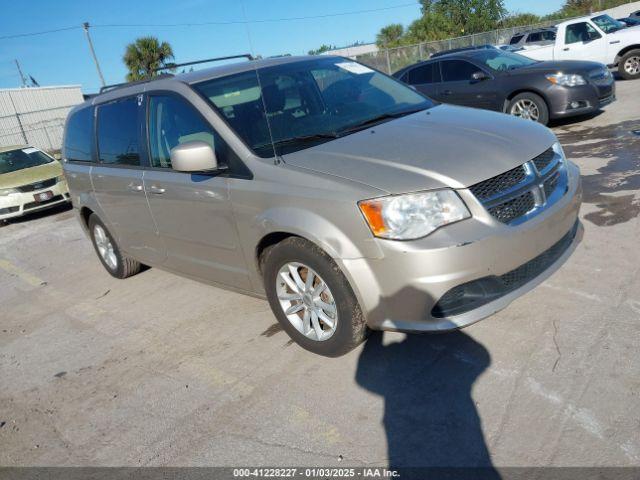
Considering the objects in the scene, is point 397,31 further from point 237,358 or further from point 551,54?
point 237,358

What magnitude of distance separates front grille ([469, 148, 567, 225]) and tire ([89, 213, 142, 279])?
3.81m

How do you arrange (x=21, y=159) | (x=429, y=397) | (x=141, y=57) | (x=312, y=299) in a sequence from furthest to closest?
(x=141, y=57) < (x=21, y=159) < (x=312, y=299) < (x=429, y=397)

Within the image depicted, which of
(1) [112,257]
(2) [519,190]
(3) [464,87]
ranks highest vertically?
(2) [519,190]

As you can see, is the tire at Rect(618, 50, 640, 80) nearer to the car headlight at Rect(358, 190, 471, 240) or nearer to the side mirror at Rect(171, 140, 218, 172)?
the car headlight at Rect(358, 190, 471, 240)

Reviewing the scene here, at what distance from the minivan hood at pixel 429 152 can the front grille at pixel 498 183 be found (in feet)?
0.11

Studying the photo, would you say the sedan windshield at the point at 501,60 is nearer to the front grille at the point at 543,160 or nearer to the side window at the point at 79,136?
the front grille at the point at 543,160

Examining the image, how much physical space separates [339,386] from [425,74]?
9.12 meters

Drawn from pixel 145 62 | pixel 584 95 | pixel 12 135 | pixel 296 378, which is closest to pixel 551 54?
pixel 584 95

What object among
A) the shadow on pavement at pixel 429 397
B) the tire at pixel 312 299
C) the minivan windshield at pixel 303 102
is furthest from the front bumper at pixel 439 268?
the minivan windshield at pixel 303 102

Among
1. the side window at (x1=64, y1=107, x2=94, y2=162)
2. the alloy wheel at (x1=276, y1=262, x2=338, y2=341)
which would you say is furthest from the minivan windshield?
the side window at (x1=64, y1=107, x2=94, y2=162)

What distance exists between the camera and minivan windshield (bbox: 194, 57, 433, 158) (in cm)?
367

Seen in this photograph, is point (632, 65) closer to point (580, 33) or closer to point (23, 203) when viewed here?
point (580, 33)

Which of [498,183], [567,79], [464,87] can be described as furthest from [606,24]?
[498,183]

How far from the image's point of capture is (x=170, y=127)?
4.11 m
